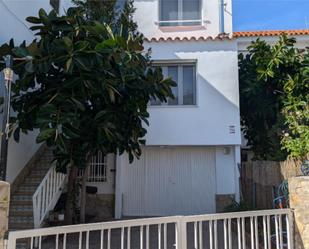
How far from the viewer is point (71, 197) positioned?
9.58 m

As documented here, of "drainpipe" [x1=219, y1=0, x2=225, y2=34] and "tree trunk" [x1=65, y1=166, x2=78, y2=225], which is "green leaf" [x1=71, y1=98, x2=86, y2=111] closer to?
"tree trunk" [x1=65, y1=166, x2=78, y2=225]

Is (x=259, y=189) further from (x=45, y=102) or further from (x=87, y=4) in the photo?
(x=87, y=4)

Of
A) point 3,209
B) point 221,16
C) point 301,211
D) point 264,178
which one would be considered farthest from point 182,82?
point 3,209

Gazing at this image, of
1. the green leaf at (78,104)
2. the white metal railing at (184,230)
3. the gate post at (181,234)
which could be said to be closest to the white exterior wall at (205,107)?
the green leaf at (78,104)

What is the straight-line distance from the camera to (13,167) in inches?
382

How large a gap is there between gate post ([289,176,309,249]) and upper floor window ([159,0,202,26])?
8820mm

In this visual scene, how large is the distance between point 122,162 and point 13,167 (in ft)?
12.6

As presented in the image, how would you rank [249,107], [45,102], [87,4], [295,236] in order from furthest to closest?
[249,107] → [87,4] → [45,102] → [295,236]

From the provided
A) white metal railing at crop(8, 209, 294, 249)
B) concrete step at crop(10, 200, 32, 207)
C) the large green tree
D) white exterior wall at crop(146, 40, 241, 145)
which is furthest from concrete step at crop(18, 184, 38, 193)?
the large green tree

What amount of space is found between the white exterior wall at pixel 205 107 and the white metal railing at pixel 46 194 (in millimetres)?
3358

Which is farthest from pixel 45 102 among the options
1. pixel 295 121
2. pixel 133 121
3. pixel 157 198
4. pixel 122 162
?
pixel 295 121

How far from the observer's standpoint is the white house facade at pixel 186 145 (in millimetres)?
11875

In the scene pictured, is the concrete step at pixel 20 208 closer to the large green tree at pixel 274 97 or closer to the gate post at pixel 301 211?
the gate post at pixel 301 211

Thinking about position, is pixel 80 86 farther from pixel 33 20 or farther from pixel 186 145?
pixel 186 145
